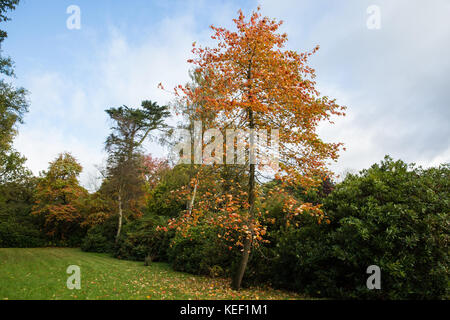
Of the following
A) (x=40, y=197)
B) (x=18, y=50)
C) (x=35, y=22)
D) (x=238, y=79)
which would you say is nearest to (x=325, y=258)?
(x=238, y=79)

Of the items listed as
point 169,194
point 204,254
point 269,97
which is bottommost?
point 204,254

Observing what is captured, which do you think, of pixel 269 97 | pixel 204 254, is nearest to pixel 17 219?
pixel 204 254

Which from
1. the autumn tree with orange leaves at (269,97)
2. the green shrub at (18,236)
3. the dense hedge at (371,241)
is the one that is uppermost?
the autumn tree with orange leaves at (269,97)

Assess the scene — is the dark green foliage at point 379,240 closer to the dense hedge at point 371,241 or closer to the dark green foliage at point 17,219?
the dense hedge at point 371,241

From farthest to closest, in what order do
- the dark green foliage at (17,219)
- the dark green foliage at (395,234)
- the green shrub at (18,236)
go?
1. the dark green foliage at (17,219)
2. the green shrub at (18,236)
3. the dark green foliage at (395,234)

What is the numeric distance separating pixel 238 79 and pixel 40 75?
9.63 metres

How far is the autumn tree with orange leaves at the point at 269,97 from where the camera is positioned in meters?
5.57

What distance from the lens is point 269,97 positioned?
19.0ft

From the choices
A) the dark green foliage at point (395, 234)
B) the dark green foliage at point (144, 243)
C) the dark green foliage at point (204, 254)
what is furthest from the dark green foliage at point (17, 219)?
the dark green foliage at point (395, 234)

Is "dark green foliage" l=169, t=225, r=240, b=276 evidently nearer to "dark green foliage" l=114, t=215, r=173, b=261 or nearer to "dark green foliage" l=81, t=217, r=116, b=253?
"dark green foliage" l=114, t=215, r=173, b=261

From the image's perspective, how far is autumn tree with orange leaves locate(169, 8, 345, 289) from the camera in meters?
5.57

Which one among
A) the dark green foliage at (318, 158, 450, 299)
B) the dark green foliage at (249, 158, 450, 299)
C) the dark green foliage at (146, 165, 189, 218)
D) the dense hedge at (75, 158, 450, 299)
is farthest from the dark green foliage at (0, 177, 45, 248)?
the dark green foliage at (318, 158, 450, 299)

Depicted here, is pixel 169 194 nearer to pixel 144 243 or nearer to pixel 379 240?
pixel 144 243

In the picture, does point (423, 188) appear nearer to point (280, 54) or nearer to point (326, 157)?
point (326, 157)
